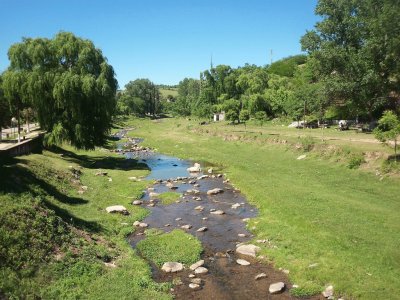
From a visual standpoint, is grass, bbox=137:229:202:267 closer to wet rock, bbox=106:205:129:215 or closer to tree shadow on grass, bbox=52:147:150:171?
wet rock, bbox=106:205:129:215

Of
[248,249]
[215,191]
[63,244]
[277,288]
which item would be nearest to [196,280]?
[277,288]

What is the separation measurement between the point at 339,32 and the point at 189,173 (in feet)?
77.3

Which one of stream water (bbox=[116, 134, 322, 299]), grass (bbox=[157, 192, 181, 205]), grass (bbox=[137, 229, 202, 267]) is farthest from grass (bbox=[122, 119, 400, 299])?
grass (bbox=[157, 192, 181, 205])

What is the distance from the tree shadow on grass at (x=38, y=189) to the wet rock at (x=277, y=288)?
11.2 m

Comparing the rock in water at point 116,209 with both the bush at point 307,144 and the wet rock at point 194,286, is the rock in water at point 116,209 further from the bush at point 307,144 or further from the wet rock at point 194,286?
the bush at point 307,144

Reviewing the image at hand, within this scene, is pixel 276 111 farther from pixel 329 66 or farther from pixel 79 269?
pixel 79 269

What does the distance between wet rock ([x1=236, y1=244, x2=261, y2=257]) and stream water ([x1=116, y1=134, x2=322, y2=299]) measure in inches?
13.5

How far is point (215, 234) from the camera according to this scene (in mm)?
22938

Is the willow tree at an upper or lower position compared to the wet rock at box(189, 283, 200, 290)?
upper

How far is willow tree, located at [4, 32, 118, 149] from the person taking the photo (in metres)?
40.2

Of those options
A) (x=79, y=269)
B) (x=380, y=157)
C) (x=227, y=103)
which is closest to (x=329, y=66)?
(x=380, y=157)

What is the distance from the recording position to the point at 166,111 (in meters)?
200

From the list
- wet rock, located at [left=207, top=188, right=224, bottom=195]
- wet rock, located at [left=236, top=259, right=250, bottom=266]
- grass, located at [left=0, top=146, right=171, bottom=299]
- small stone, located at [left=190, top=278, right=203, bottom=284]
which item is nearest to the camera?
grass, located at [left=0, top=146, right=171, bottom=299]

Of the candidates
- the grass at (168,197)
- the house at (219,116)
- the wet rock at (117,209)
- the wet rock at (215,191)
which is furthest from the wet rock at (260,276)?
the house at (219,116)
